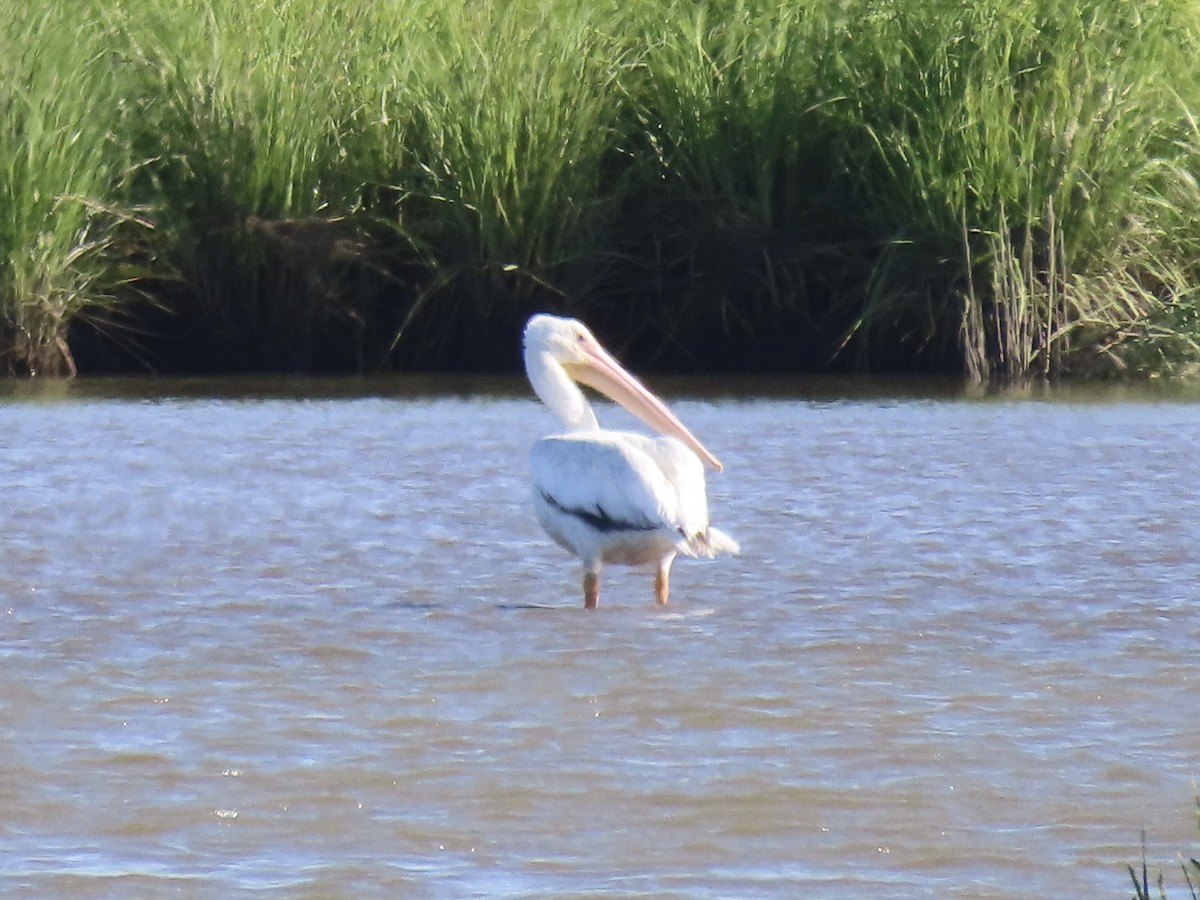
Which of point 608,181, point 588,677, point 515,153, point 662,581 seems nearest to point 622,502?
point 662,581

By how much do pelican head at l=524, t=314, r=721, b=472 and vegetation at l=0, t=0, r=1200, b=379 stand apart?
15.3 feet

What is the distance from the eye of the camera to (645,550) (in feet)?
22.8

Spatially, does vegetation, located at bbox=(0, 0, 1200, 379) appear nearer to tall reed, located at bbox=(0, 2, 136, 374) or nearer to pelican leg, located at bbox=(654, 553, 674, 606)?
tall reed, located at bbox=(0, 2, 136, 374)

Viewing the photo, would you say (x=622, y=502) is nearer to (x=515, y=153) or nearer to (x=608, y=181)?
(x=515, y=153)

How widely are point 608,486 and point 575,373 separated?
1.44 metres

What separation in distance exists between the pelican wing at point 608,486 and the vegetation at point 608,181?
19.4ft

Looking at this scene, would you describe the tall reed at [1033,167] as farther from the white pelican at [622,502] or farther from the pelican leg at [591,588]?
the pelican leg at [591,588]

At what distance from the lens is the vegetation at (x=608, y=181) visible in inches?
500

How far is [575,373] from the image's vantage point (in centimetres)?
836

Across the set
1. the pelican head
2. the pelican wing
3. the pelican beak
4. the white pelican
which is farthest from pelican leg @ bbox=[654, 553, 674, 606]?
the pelican beak

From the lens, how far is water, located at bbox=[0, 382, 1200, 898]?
404 centimetres

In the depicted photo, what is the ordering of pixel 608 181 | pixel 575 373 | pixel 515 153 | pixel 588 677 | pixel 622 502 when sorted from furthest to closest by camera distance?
pixel 608 181, pixel 515 153, pixel 575 373, pixel 622 502, pixel 588 677

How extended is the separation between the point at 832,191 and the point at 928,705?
854 centimetres

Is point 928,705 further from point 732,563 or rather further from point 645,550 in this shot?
point 732,563
